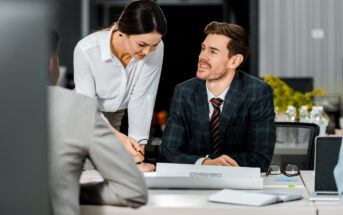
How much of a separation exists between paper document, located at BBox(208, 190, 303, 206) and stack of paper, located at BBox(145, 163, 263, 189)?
0.09 meters

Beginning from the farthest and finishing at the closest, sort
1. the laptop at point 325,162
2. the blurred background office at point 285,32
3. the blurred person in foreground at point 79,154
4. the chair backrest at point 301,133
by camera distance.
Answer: the chair backrest at point 301,133
the blurred background office at point 285,32
the laptop at point 325,162
the blurred person in foreground at point 79,154

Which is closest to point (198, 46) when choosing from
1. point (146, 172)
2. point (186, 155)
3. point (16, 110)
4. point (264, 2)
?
→ point (186, 155)

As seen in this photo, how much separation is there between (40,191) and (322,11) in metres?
5.95

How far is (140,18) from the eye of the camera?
2.29 metres

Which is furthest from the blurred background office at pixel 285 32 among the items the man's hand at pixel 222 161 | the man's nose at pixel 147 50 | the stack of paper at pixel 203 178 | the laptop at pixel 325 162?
the laptop at pixel 325 162

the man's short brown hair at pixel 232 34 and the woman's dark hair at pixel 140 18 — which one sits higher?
the woman's dark hair at pixel 140 18

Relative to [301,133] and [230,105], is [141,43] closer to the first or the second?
[230,105]

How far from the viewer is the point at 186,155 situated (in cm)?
237

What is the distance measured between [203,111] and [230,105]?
123mm

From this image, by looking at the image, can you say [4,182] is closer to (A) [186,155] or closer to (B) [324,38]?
(A) [186,155]

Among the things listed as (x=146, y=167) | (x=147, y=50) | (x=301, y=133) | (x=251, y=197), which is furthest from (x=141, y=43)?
(x=301, y=133)

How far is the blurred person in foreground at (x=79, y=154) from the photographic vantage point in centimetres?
146

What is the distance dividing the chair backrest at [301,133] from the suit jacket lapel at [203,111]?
67 centimetres

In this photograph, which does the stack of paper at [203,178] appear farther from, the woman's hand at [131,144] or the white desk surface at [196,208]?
the woman's hand at [131,144]
